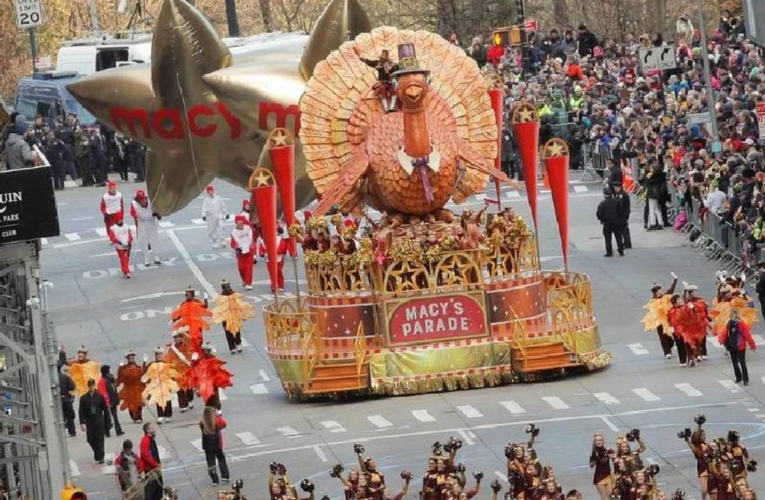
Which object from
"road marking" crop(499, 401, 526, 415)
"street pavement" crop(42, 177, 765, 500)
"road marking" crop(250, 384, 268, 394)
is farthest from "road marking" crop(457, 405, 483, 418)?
"road marking" crop(250, 384, 268, 394)

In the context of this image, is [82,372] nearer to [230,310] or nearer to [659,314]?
[230,310]

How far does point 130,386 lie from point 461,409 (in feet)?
16.1

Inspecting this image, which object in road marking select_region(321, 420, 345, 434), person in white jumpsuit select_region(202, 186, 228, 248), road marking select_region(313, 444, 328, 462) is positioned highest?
person in white jumpsuit select_region(202, 186, 228, 248)

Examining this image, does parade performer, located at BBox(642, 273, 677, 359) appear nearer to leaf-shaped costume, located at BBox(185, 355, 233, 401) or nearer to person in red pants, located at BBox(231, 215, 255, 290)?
leaf-shaped costume, located at BBox(185, 355, 233, 401)

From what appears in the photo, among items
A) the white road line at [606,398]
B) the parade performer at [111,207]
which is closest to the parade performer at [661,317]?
the white road line at [606,398]

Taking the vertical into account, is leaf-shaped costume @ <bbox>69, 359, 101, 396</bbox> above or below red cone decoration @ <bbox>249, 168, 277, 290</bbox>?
below

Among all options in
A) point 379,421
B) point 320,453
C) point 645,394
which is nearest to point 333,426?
point 379,421

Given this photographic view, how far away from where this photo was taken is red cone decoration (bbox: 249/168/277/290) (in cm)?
3816

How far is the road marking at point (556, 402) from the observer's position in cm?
3578

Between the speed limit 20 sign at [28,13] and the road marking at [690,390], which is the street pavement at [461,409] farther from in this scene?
the speed limit 20 sign at [28,13]

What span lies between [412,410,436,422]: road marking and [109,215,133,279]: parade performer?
14050 millimetres

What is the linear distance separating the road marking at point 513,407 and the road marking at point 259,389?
176 inches

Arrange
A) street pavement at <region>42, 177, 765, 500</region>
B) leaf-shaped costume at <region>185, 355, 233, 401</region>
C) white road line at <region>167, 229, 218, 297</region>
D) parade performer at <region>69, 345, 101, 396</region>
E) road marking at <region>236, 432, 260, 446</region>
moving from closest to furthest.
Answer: street pavement at <region>42, 177, 765, 500</region> → road marking at <region>236, 432, 260, 446</region> → leaf-shaped costume at <region>185, 355, 233, 401</region> → parade performer at <region>69, 345, 101, 396</region> → white road line at <region>167, 229, 218, 297</region>

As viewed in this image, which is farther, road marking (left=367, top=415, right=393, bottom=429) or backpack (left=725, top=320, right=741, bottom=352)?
road marking (left=367, top=415, right=393, bottom=429)
